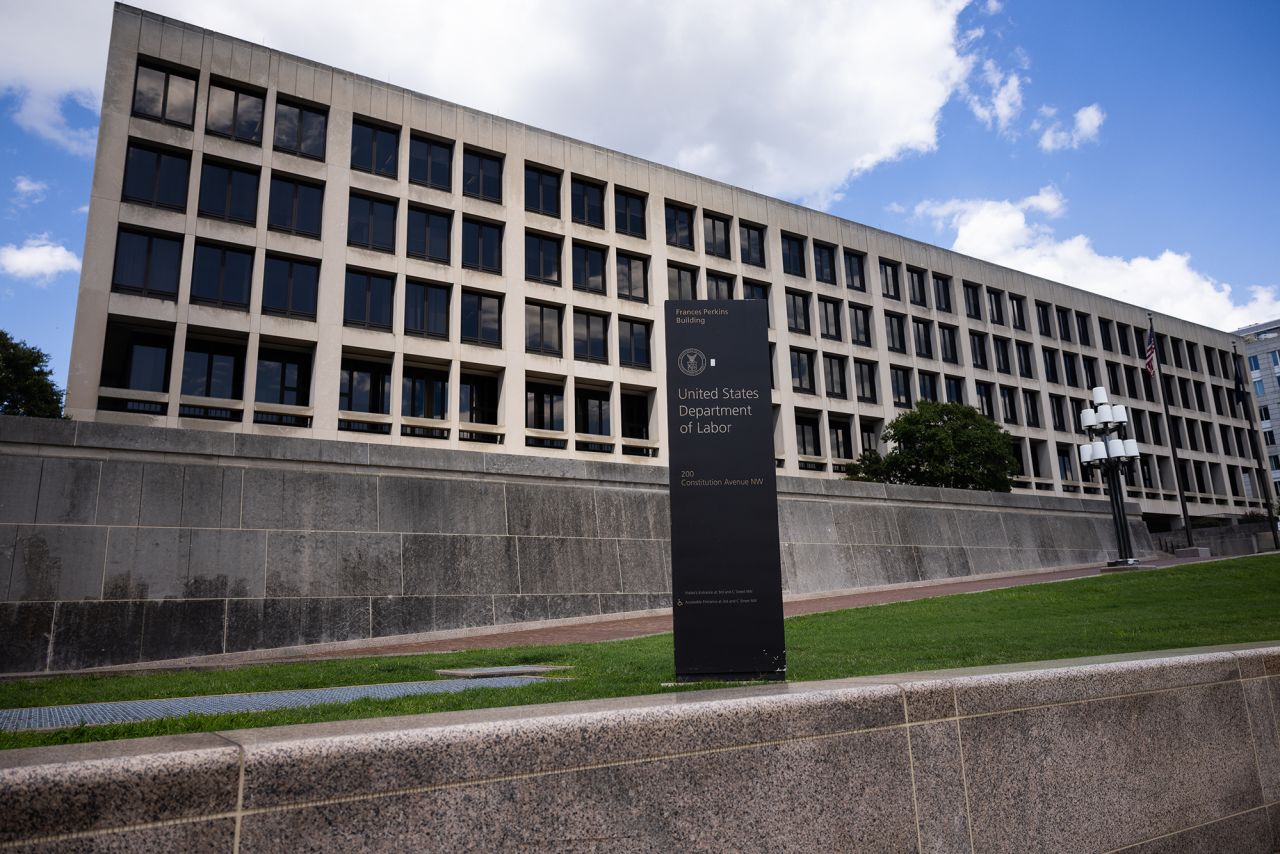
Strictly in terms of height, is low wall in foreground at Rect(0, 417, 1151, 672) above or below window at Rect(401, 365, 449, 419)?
below

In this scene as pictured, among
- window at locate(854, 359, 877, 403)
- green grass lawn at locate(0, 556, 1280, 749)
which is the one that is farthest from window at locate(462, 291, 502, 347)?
green grass lawn at locate(0, 556, 1280, 749)

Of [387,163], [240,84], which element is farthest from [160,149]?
[387,163]

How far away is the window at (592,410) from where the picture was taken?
128ft

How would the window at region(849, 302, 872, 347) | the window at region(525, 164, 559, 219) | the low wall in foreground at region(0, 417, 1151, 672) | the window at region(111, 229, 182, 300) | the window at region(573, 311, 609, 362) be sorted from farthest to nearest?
1. the window at region(849, 302, 872, 347)
2. the window at region(525, 164, 559, 219)
3. the window at region(573, 311, 609, 362)
4. the window at region(111, 229, 182, 300)
5. the low wall in foreground at region(0, 417, 1151, 672)

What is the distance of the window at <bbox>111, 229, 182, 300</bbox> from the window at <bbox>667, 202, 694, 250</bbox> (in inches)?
874

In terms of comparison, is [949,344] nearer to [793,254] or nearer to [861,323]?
[861,323]

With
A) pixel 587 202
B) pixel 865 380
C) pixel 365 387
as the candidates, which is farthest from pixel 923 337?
pixel 365 387

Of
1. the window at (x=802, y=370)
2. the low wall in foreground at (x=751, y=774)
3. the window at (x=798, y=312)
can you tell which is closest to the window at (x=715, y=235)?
the window at (x=798, y=312)

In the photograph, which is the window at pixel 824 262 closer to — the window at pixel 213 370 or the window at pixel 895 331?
the window at pixel 895 331

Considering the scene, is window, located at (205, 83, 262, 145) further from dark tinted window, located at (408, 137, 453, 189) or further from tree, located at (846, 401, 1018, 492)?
tree, located at (846, 401, 1018, 492)

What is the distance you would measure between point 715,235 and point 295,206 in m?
20.9

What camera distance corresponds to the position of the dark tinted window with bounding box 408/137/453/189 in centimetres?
3572

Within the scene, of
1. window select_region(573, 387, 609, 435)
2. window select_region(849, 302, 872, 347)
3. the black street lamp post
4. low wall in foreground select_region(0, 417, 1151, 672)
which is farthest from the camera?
window select_region(849, 302, 872, 347)

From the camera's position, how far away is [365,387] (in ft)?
111
